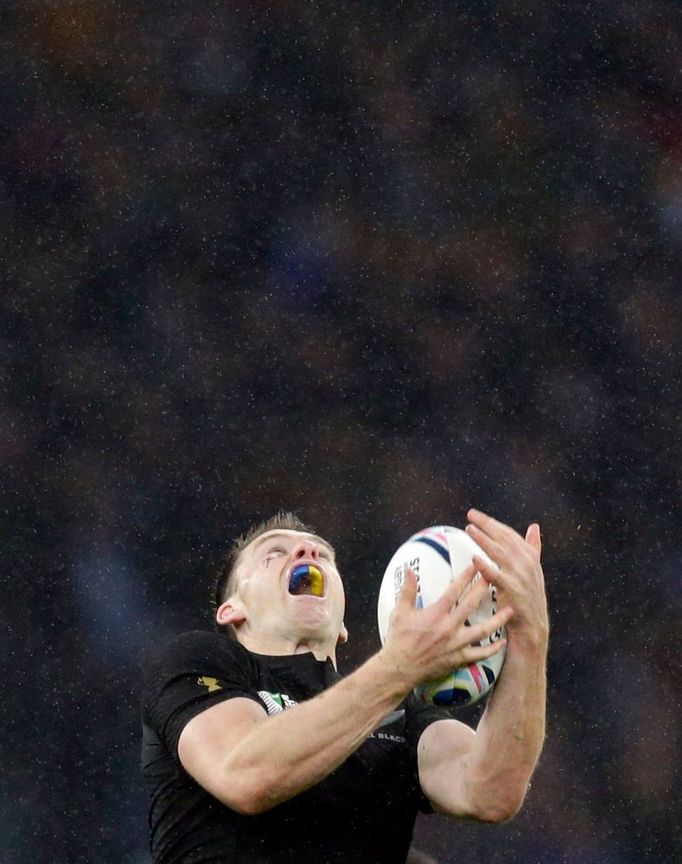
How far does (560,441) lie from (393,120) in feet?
6.76

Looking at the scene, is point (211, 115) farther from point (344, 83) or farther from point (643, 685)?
point (643, 685)

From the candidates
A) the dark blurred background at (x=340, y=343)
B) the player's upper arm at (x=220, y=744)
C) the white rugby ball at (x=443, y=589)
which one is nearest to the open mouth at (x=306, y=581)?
the white rugby ball at (x=443, y=589)

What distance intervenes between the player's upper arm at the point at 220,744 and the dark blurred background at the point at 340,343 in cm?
356

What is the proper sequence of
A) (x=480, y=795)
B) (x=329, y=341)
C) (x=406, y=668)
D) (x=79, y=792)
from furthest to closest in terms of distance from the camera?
(x=329, y=341)
(x=79, y=792)
(x=480, y=795)
(x=406, y=668)

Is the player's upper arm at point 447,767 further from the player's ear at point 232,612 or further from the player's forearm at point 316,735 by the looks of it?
the player's ear at point 232,612

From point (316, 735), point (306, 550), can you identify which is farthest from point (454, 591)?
point (306, 550)

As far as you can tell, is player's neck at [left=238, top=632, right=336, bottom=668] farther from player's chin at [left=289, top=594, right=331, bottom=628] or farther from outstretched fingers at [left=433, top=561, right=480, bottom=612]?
outstretched fingers at [left=433, top=561, right=480, bottom=612]

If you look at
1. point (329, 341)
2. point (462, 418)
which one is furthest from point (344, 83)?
point (462, 418)

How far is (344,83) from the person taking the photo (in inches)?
313

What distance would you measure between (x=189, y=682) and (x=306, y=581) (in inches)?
27.9

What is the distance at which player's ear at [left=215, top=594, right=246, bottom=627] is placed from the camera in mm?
4020

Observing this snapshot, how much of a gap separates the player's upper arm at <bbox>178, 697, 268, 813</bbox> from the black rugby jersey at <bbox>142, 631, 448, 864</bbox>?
43mm

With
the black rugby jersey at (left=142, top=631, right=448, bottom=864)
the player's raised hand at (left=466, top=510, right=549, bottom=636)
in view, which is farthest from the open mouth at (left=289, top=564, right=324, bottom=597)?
the player's raised hand at (left=466, top=510, right=549, bottom=636)

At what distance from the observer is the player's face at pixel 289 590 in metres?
3.85
